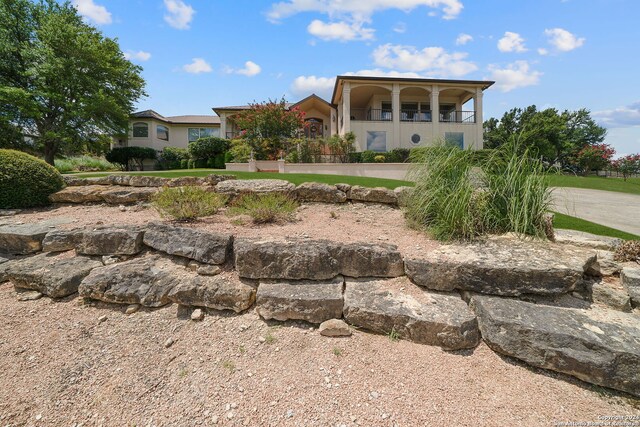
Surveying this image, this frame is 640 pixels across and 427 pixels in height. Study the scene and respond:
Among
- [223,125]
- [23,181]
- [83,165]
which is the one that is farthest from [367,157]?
[83,165]

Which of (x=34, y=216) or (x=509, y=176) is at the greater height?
(x=509, y=176)

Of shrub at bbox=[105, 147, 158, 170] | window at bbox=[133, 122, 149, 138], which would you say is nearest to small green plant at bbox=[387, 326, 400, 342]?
shrub at bbox=[105, 147, 158, 170]

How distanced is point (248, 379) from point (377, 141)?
66.0 feet

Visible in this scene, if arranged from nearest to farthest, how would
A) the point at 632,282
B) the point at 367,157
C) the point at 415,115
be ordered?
1. the point at 632,282
2. the point at 367,157
3. the point at 415,115

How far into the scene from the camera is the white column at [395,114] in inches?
779

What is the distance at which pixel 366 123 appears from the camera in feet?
66.5

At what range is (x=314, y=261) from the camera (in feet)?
9.55

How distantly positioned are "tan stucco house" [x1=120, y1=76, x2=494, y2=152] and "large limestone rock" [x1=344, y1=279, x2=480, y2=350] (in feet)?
56.0

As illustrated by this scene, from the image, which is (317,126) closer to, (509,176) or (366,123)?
(366,123)

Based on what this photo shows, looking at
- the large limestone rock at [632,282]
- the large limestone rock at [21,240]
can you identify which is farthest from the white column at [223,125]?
the large limestone rock at [632,282]

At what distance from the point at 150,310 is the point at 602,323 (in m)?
4.20

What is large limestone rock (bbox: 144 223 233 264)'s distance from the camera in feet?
10.3

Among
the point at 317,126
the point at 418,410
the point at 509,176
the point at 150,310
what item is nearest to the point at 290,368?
the point at 418,410

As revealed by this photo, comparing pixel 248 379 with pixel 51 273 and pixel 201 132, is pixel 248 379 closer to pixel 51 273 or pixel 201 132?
pixel 51 273
